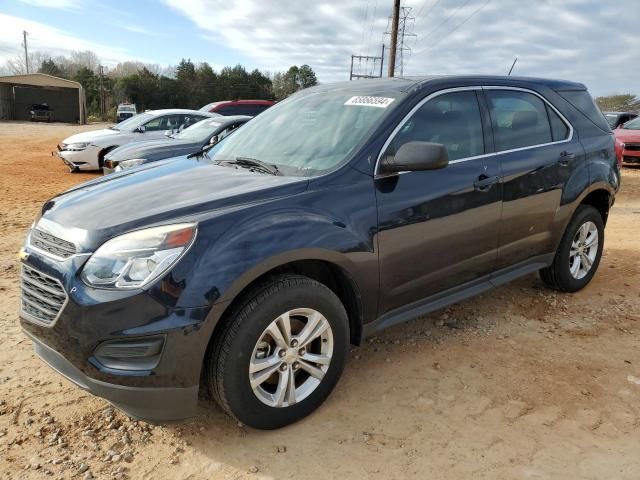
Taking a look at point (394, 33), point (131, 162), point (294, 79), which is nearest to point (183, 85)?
point (294, 79)

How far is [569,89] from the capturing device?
446 cm

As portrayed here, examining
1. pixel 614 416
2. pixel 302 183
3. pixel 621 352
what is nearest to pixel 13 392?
pixel 302 183

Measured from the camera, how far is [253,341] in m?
2.50

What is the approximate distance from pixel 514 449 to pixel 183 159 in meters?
2.85

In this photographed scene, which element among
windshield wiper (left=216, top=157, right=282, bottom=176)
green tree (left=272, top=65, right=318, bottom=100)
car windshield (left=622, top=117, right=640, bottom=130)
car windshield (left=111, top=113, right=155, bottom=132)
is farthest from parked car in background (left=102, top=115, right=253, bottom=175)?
green tree (left=272, top=65, right=318, bottom=100)

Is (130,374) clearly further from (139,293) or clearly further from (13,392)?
(13,392)

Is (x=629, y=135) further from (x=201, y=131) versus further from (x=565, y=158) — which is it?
(x=565, y=158)

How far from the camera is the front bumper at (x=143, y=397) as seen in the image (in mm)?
2333

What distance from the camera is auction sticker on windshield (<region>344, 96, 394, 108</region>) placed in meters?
3.27

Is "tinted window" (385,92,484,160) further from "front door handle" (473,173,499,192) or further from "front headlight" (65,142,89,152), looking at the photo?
"front headlight" (65,142,89,152)

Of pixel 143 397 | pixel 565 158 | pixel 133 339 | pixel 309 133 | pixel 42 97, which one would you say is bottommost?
pixel 143 397

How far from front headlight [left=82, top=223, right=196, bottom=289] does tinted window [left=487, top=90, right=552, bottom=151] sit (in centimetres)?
243

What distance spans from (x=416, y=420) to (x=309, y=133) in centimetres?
188

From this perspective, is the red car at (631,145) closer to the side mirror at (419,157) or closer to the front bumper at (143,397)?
the side mirror at (419,157)
